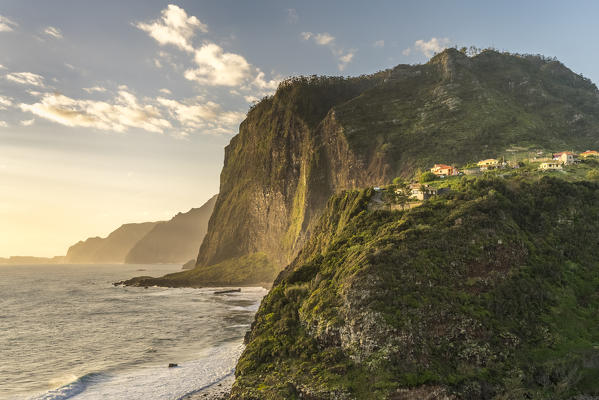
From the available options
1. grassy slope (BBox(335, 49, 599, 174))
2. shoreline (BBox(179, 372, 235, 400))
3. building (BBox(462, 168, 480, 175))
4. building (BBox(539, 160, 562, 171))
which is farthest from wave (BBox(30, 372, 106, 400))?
grassy slope (BBox(335, 49, 599, 174))

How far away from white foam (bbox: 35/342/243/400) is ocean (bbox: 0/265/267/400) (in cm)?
10

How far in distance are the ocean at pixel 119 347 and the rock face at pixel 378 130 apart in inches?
1951

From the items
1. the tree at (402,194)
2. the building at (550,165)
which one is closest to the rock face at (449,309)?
the tree at (402,194)

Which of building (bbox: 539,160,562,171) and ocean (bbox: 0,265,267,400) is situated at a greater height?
building (bbox: 539,160,562,171)

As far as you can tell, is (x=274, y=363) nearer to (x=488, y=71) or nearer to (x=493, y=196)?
(x=493, y=196)

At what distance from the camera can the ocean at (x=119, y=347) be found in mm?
37969

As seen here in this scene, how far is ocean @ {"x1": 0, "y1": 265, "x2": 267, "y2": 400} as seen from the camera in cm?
3797

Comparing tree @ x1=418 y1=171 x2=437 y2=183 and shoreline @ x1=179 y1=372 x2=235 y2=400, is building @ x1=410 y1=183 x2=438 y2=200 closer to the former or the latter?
tree @ x1=418 y1=171 x2=437 y2=183

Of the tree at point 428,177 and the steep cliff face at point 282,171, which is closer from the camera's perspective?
the tree at point 428,177

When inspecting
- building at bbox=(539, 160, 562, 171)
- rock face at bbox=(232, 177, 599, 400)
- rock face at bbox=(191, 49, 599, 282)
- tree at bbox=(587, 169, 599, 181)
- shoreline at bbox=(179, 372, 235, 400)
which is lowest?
shoreline at bbox=(179, 372, 235, 400)

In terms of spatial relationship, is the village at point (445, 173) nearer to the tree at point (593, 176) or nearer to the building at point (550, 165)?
the building at point (550, 165)

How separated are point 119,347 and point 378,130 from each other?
288ft

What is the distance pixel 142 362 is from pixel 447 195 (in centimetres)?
4729

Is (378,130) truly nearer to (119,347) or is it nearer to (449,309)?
(449,309)
